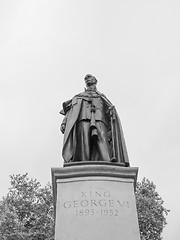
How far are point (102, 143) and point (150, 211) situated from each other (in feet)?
54.1

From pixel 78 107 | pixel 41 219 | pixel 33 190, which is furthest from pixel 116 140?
pixel 33 190

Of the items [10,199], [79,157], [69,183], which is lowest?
[69,183]

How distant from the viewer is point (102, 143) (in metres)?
8.46

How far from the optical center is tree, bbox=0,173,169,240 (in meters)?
21.3

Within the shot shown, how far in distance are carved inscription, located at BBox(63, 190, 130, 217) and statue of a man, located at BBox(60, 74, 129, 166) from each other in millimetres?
1147

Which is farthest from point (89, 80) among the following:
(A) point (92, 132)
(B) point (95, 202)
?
(B) point (95, 202)

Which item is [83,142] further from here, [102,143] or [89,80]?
[89,80]

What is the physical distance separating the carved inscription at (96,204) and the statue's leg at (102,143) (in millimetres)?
1191

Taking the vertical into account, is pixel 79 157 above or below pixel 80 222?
above

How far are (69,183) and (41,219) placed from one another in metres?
16.8

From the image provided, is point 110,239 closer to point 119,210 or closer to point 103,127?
point 119,210

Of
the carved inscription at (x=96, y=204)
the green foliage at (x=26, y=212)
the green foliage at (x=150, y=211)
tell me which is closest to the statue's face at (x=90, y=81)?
the carved inscription at (x=96, y=204)

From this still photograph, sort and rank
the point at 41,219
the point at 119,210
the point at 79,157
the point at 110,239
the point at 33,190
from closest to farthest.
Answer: the point at 110,239 → the point at 119,210 → the point at 79,157 → the point at 41,219 → the point at 33,190

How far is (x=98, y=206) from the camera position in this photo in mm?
6949
